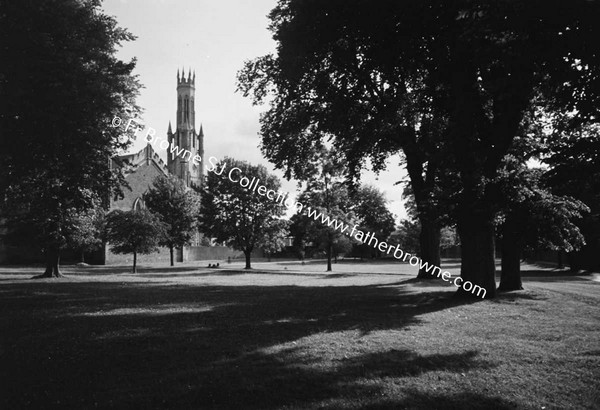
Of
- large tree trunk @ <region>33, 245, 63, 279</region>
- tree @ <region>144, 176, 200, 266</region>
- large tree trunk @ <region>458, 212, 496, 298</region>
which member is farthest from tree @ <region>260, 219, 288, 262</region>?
large tree trunk @ <region>458, 212, 496, 298</region>

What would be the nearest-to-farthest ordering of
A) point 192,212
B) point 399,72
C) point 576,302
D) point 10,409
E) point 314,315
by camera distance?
point 10,409
point 314,315
point 576,302
point 399,72
point 192,212

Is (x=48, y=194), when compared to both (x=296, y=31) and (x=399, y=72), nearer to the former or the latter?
(x=296, y=31)

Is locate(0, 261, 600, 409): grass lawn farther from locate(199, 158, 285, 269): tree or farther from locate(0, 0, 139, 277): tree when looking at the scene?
locate(199, 158, 285, 269): tree

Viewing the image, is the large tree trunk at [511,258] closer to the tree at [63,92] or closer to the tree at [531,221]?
the tree at [531,221]

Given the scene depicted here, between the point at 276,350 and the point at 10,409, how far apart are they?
13.6 ft

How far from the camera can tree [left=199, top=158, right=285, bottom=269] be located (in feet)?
158

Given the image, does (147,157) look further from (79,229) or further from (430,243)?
(430,243)

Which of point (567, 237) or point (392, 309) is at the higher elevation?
point (567, 237)

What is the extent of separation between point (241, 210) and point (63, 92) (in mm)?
34272

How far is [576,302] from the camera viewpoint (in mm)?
15906

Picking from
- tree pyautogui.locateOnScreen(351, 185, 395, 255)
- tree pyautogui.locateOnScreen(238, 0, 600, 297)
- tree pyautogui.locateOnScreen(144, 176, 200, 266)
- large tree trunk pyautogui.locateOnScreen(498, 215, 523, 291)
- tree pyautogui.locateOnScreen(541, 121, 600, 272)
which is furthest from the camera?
tree pyautogui.locateOnScreen(351, 185, 395, 255)

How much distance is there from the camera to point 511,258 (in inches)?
782

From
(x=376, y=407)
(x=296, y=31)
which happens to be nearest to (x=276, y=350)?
(x=376, y=407)

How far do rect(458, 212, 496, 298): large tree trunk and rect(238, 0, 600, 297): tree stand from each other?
0.12 ft
